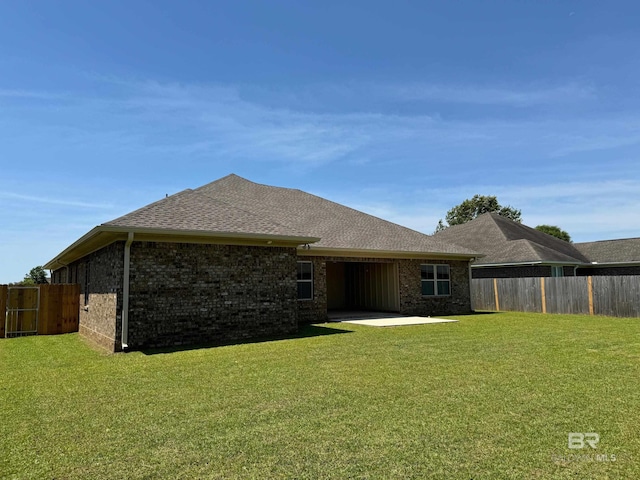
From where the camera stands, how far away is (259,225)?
1202 centimetres

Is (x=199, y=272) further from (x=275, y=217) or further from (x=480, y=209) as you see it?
(x=480, y=209)

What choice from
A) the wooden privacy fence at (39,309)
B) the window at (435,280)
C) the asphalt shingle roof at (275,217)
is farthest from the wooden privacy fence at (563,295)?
the wooden privacy fence at (39,309)

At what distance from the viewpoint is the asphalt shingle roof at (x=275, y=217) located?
1102cm

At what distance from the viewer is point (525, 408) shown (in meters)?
4.93

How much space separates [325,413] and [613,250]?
30.2 meters

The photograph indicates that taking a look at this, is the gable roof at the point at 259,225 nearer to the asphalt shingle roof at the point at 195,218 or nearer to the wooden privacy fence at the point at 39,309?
the asphalt shingle roof at the point at 195,218

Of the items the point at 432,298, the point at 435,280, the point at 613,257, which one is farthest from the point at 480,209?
the point at 432,298

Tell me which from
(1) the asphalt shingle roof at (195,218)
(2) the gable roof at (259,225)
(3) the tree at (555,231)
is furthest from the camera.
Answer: (3) the tree at (555,231)

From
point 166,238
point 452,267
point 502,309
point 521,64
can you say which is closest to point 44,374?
point 166,238

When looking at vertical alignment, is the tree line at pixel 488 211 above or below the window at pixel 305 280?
above

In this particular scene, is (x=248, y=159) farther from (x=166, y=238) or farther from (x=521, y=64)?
(x=521, y=64)

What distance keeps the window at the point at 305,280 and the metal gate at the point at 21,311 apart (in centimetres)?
932

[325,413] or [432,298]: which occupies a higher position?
[432,298]

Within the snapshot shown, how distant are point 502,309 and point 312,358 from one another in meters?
16.0
